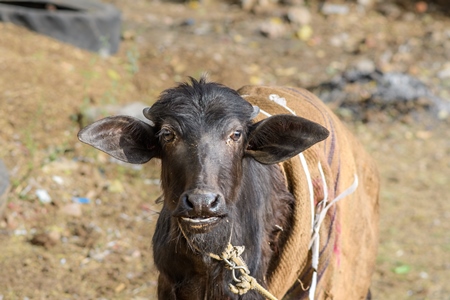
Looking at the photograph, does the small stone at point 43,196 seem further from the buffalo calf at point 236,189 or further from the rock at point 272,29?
the rock at point 272,29

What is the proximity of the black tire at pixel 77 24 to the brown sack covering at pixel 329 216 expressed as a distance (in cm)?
494

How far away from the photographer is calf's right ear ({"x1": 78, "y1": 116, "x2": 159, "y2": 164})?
122 inches

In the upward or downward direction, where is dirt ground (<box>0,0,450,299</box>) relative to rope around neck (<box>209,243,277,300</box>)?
downward

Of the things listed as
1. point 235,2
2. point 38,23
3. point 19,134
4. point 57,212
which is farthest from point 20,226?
point 235,2

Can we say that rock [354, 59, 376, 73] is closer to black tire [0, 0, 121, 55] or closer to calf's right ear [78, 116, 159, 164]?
black tire [0, 0, 121, 55]

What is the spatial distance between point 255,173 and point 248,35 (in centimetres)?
778

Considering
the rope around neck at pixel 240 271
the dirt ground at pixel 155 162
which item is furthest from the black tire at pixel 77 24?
the rope around neck at pixel 240 271

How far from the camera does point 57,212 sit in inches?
216

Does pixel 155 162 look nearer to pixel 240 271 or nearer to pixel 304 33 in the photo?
pixel 240 271

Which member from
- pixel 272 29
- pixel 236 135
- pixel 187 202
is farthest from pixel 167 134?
pixel 272 29

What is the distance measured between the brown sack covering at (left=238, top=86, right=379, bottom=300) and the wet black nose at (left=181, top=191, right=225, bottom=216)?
2.04 ft

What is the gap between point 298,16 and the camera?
11.1 metres

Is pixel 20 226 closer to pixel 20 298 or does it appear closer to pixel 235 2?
pixel 20 298

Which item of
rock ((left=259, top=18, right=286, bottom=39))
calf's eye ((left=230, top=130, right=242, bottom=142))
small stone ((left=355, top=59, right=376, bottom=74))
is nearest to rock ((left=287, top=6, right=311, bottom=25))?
rock ((left=259, top=18, right=286, bottom=39))
